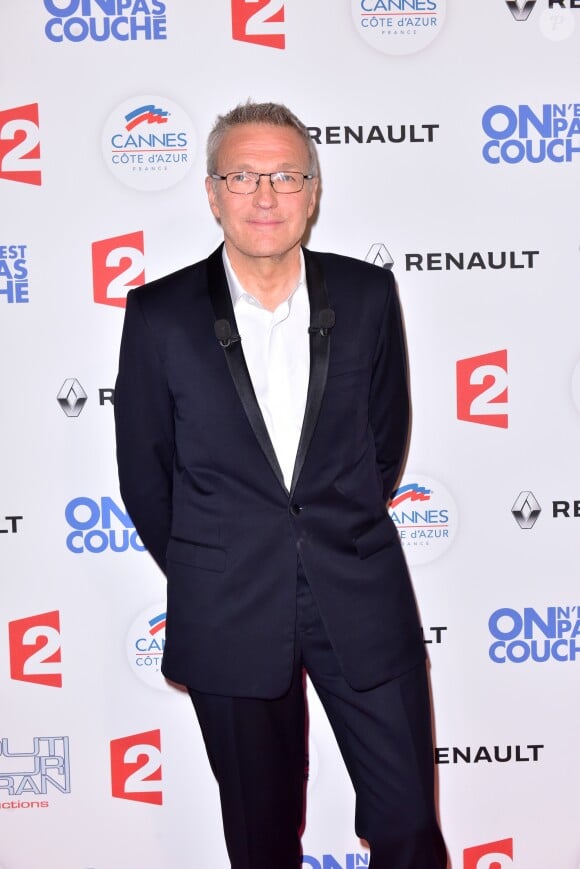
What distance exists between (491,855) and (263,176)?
7.32 ft

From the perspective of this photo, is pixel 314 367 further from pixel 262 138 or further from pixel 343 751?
pixel 343 751

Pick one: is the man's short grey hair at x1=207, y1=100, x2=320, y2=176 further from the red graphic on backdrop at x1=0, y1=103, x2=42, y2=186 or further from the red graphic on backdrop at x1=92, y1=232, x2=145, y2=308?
the red graphic on backdrop at x1=0, y1=103, x2=42, y2=186

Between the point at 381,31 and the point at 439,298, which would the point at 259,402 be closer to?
the point at 439,298

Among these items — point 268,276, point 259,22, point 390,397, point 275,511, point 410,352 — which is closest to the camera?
point 275,511

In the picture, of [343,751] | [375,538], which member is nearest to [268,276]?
[375,538]

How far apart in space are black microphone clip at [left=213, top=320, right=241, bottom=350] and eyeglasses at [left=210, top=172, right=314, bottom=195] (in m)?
0.31

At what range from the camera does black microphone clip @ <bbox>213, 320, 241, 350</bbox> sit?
207 cm

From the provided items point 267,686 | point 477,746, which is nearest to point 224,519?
point 267,686

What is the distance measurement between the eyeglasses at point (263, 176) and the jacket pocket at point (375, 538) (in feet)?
2.63

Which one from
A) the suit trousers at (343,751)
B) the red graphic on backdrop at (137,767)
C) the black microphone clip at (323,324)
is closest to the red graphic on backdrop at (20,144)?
the black microphone clip at (323,324)

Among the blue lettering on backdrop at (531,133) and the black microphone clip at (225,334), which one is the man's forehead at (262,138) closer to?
the black microphone clip at (225,334)

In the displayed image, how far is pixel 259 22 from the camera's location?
258 centimetres

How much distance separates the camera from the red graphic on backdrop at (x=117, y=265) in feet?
8.77

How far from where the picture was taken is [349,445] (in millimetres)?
2123
